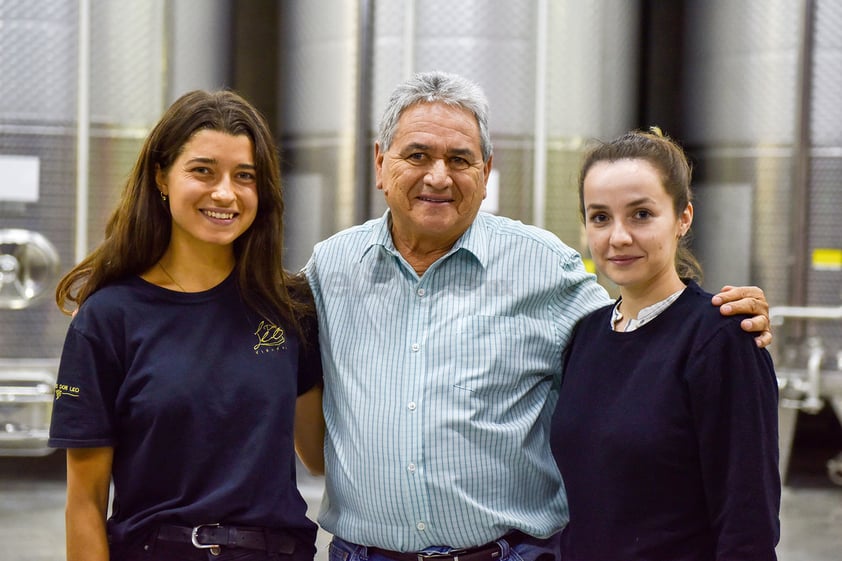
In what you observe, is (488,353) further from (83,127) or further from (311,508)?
(83,127)

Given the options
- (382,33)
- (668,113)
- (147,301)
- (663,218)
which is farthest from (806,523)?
(147,301)

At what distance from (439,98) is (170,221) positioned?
78 cm

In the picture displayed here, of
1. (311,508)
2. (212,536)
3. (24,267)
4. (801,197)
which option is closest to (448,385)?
(212,536)

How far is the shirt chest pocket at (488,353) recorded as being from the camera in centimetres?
249

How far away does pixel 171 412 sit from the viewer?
2.26m

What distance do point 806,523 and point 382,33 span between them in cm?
401

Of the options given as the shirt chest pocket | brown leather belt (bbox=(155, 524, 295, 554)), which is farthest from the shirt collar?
brown leather belt (bbox=(155, 524, 295, 554))

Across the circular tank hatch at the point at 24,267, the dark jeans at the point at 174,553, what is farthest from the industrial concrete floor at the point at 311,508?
the dark jeans at the point at 174,553

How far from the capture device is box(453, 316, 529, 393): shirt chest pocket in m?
2.49

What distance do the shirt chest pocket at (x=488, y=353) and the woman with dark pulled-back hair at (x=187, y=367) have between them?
0.43 metres

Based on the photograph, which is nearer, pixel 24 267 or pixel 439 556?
pixel 439 556

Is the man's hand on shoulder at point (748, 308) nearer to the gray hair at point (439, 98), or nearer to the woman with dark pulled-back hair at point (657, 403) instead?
the woman with dark pulled-back hair at point (657, 403)

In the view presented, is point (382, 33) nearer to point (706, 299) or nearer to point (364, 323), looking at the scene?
point (364, 323)

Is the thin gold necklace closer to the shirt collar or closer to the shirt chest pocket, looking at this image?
the shirt collar
